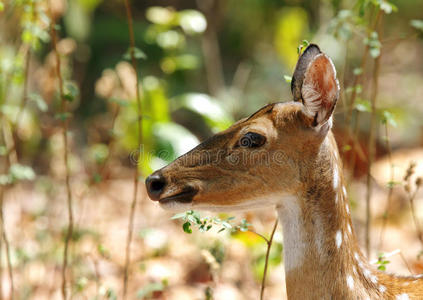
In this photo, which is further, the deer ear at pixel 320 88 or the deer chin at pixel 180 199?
the deer chin at pixel 180 199

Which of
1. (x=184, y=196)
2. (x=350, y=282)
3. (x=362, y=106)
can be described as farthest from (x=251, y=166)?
(x=362, y=106)

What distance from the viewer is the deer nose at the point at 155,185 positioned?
2.20m

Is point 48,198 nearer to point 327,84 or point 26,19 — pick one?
point 26,19

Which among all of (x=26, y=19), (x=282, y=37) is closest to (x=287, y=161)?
(x=26, y=19)

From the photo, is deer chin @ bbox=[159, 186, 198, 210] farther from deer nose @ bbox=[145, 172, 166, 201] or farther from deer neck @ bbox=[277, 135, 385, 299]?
deer neck @ bbox=[277, 135, 385, 299]

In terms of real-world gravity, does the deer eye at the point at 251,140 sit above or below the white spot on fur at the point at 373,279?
above

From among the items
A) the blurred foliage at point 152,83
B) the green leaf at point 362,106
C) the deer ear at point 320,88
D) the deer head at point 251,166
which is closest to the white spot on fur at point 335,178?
the deer head at point 251,166

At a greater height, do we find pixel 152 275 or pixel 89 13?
pixel 89 13

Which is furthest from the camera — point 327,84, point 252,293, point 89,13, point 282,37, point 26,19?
point 89,13

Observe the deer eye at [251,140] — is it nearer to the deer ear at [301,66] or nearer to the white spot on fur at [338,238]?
the deer ear at [301,66]

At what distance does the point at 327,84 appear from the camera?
6.91ft

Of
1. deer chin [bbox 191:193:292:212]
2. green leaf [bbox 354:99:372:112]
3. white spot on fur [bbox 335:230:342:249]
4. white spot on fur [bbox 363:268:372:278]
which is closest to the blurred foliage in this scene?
green leaf [bbox 354:99:372:112]

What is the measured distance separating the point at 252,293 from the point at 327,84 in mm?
2226

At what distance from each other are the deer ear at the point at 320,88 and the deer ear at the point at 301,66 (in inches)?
4.7
